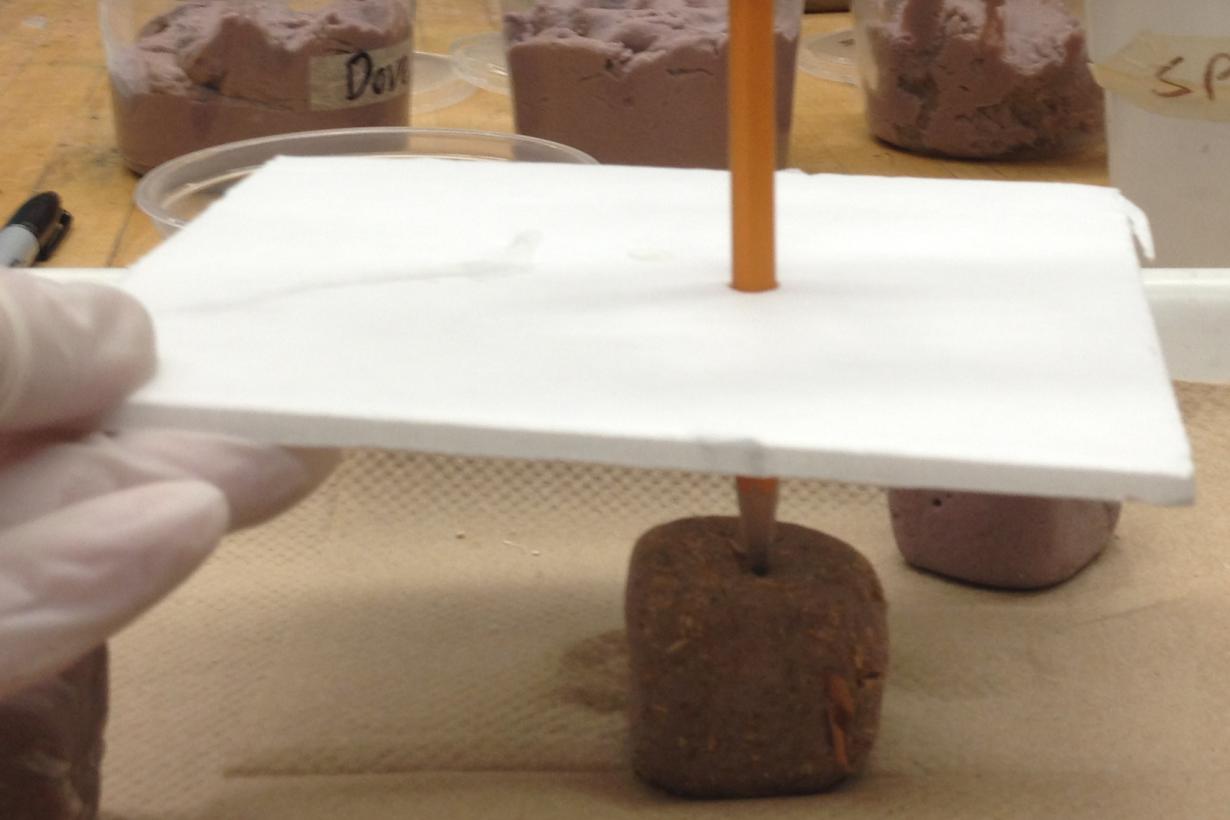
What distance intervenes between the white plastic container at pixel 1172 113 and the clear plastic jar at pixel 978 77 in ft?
0.40

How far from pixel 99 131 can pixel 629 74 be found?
1.65ft

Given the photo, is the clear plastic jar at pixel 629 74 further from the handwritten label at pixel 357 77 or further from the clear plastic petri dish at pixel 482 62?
the clear plastic petri dish at pixel 482 62

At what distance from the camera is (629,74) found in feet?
2.72

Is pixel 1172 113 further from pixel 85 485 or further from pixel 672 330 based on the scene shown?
pixel 85 485

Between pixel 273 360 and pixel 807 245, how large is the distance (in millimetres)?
208

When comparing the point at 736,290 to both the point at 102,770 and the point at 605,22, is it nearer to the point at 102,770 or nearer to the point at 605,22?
the point at 102,770

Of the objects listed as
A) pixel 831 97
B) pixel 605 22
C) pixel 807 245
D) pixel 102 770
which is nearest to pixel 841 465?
pixel 807 245

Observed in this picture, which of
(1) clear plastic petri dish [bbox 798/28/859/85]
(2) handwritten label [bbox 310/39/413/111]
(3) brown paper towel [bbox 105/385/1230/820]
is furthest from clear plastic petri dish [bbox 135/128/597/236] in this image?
(1) clear plastic petri dish [bbox 798/28/859/85]

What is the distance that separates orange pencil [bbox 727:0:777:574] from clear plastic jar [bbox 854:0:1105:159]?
55 centimetres

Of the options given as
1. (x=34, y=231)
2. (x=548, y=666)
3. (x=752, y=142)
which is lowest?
(x=548, y=666)

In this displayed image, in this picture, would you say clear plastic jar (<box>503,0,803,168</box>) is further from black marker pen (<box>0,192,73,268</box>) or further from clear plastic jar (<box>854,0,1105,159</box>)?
black marker pen (<box>0,192,73,268</box>)

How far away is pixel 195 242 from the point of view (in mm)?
454

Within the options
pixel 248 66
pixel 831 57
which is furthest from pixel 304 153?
pixel 831 57

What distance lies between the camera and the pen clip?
831mm
